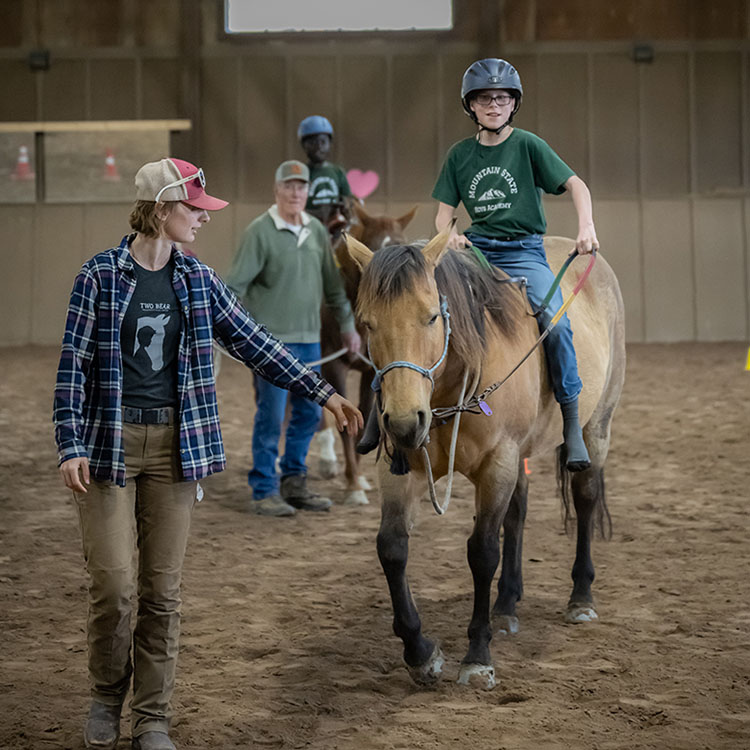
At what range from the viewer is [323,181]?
25.8 ft

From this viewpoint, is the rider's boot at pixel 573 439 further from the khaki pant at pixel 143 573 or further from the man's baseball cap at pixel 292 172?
the man's baseball cap at pixel 292 172

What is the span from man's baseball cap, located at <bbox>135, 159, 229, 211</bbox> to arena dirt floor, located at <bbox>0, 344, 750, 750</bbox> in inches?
63.5

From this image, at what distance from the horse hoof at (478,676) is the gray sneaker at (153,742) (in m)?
1.06

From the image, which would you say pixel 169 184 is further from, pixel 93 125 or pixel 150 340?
pixel 93 125

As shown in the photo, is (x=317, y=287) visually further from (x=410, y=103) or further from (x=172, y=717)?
(x=410, y=103)

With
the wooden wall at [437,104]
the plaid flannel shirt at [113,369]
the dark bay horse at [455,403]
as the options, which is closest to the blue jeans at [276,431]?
the dark bay horse at [455,403]

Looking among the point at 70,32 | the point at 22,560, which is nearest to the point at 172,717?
the point at 22,560

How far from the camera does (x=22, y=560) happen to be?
5.23m

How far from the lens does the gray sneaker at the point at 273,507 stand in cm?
625

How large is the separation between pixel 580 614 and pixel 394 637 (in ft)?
2.64

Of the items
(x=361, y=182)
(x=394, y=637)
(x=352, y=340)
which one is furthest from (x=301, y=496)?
(x=361, y=182)

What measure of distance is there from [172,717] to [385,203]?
1365 centimetres

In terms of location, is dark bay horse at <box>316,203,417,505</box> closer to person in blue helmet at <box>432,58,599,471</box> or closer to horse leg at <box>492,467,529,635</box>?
horse leg at <box>492,467,529,635</box>

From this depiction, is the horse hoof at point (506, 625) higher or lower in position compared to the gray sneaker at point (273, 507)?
lower
